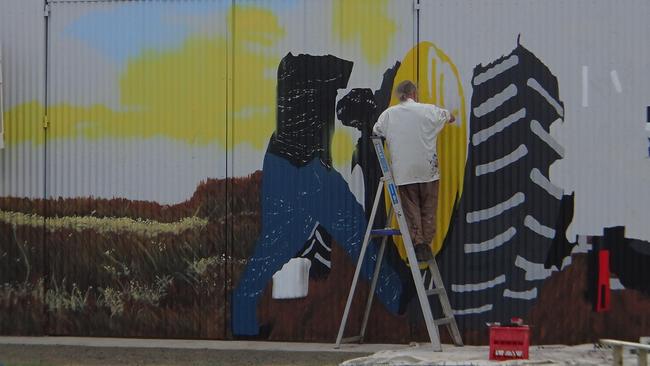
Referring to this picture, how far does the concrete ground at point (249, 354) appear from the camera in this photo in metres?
8.91

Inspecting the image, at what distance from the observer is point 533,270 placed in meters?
9.84

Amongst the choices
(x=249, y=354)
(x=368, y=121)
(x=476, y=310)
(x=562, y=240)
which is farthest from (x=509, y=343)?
(x=368, y=121)

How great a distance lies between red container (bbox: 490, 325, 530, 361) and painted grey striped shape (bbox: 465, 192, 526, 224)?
1452 millimetres

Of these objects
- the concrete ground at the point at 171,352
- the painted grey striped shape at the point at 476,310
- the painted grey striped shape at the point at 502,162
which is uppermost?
the painted grey striped shape at the point at 502,162

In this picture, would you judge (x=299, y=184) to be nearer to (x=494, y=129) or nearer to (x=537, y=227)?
(x=494, y=129)

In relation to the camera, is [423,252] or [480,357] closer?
[480,357]

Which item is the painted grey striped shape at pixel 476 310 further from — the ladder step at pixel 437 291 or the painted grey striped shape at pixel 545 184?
the painted grey striped shape at pixel 545 184

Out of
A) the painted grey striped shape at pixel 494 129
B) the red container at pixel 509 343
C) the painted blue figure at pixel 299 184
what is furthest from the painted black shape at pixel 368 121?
the red container at pixel 509 343

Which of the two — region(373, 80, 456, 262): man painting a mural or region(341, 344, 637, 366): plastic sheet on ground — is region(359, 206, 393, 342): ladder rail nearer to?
region(373, 80, 456, 262): man painting a mural

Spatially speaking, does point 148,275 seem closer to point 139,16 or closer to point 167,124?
point 167,124

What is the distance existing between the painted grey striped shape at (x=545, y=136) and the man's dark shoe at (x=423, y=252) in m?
1.48

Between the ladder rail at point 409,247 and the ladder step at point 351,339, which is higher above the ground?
the ladder rail at point 409,247

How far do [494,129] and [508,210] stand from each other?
0.75 meters

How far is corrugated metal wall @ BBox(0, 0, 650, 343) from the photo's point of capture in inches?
386
